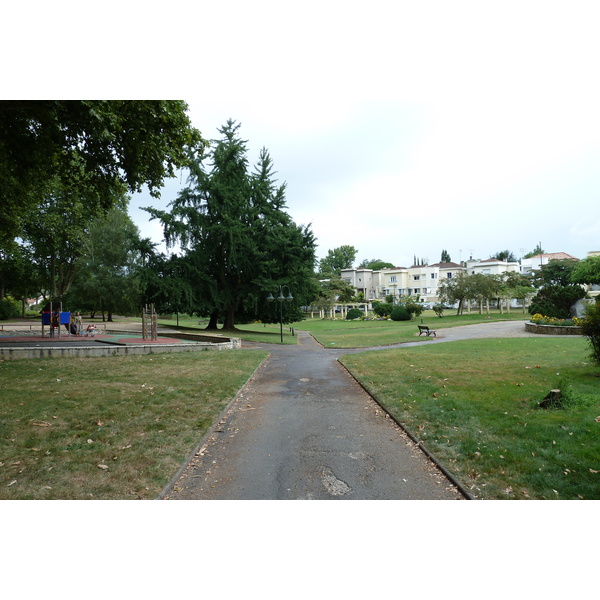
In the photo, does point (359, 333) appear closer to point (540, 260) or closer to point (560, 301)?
point (560, 301)

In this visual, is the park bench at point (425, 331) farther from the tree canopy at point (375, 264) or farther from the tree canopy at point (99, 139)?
the tree canopy at point (375, 264)

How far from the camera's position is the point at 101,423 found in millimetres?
6375

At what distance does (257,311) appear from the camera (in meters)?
34.0

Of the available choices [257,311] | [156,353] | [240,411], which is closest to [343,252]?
[257,311]

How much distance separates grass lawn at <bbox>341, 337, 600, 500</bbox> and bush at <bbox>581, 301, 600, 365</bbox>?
53 cm

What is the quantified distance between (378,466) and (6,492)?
161 inches

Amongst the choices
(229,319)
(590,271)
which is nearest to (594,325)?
(590,271)

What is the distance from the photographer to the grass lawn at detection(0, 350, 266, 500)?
170 inches

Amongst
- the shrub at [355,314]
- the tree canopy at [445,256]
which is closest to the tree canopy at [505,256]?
the tree canopy at [445,256]

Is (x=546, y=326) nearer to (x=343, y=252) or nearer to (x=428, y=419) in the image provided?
(x=428, y=419)

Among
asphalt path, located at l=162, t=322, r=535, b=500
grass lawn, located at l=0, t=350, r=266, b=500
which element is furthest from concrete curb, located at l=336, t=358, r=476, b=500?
grass lawn, located at l=0, t=350, r=266, b=500

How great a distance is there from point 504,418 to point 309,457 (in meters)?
3.37

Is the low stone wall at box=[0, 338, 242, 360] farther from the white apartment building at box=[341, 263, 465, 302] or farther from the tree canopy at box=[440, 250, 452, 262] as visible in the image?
the tree canopy at box=[440, 250, 452, 262]

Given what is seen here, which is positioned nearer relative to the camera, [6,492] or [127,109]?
[6,492]
